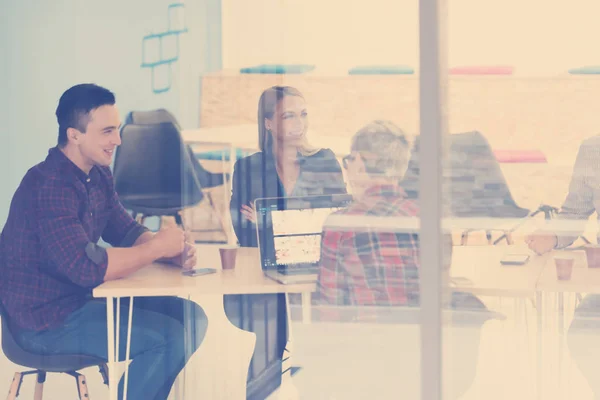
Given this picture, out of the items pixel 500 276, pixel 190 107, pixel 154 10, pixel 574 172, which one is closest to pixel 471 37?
pixel 574 172

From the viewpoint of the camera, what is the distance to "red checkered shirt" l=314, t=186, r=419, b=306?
9.82 feet

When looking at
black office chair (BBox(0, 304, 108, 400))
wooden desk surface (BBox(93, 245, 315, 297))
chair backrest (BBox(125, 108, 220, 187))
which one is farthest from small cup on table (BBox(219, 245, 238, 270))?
chair backrest (BBox(125, 108, 220, 187))

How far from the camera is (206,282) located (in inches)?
119

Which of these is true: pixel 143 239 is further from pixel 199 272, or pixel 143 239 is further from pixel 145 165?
pixel 145 165

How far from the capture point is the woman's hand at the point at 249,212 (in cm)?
325

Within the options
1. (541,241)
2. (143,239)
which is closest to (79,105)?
(143,239)

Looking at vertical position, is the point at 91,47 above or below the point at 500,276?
above

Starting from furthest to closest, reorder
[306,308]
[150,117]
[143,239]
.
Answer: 1. [150,117]
2. [143,239]
3. [306,308]

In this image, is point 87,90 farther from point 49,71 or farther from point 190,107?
point 49,71

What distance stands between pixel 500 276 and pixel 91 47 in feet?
9.73

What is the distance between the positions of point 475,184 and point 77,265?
1405 millimetres

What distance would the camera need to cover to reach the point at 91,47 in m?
4.99

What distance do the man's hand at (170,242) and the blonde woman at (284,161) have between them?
250 mm

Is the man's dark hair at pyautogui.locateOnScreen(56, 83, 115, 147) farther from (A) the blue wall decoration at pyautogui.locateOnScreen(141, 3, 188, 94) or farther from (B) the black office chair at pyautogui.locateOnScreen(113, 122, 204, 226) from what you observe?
(B) the black office chair at pyautogui.locateOnScreen(113, 122, 204, 226)
